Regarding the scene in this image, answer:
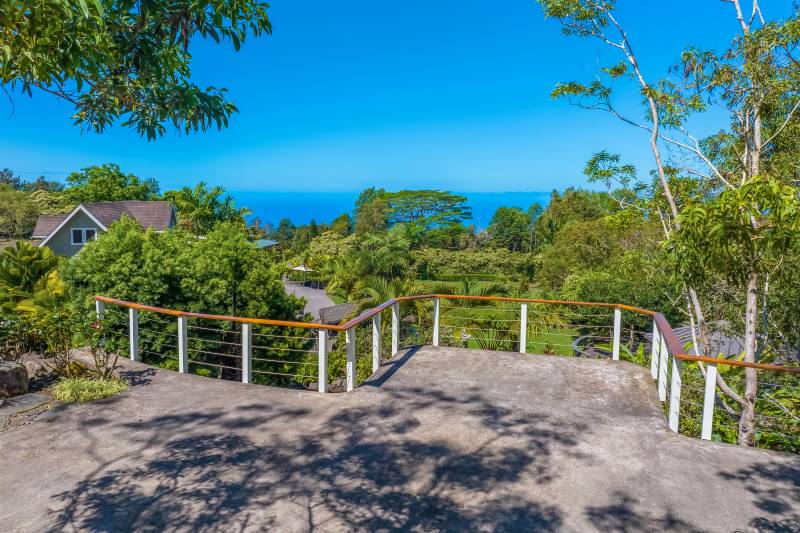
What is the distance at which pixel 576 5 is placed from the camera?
10844 mm

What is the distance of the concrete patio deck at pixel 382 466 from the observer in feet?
12.5

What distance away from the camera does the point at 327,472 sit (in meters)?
4.45

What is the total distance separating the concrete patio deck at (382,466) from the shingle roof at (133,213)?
89.3ft

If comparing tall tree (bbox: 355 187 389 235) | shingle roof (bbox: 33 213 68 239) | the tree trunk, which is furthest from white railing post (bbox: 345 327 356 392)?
tall tree (bbox: 355 187 389 235)

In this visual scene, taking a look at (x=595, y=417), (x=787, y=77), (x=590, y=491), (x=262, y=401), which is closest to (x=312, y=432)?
(x=262, y=401)

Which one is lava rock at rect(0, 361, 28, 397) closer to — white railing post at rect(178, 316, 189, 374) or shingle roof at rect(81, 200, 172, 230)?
white railing post at rect(178, 316, 189, 374)

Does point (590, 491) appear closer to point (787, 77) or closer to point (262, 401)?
point (262, 401)

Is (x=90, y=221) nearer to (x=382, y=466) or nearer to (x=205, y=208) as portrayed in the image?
(x=205, y=208)

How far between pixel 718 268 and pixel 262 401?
580 cm

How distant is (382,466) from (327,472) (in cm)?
48

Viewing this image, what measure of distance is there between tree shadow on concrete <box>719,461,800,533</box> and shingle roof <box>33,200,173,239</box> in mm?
30869

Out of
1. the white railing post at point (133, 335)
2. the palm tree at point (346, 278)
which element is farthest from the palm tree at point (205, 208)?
the white railing post at point (133, 335)

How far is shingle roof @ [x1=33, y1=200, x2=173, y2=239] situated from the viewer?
30766mm

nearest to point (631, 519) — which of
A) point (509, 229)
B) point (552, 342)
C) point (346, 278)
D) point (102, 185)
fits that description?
point (552, 342)
